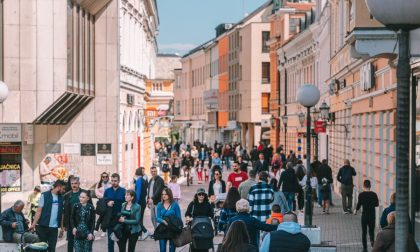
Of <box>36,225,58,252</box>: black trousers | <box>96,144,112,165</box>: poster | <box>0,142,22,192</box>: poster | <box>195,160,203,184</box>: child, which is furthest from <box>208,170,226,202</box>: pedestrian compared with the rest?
<box>195,160,203,184</box>: child

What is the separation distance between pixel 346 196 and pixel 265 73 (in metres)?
59.7

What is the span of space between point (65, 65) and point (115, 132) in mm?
Answer: 6028

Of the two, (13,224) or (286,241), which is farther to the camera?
(13,224)

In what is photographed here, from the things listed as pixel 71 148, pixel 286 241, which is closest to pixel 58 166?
pixel 71 148

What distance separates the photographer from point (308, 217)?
20.1m

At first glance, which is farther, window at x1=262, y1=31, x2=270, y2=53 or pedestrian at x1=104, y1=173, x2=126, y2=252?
window at x1=262, y1=31, x2=270, y2=53

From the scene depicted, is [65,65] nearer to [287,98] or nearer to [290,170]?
[290,170]

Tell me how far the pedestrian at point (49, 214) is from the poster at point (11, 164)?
16.1m

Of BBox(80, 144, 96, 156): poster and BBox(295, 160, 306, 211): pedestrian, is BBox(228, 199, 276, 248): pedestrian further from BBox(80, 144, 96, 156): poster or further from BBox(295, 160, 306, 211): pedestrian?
BBox(80, 144, 96, 156): poster

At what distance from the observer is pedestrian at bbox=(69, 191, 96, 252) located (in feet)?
54.2

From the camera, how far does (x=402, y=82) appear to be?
7074 mm

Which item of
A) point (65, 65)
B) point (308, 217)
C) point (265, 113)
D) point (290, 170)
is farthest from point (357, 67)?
point (265, 113)

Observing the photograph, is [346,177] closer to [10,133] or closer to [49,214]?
[10,133]

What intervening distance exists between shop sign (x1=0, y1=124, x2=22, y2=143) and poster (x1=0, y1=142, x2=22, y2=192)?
0.40 metres
